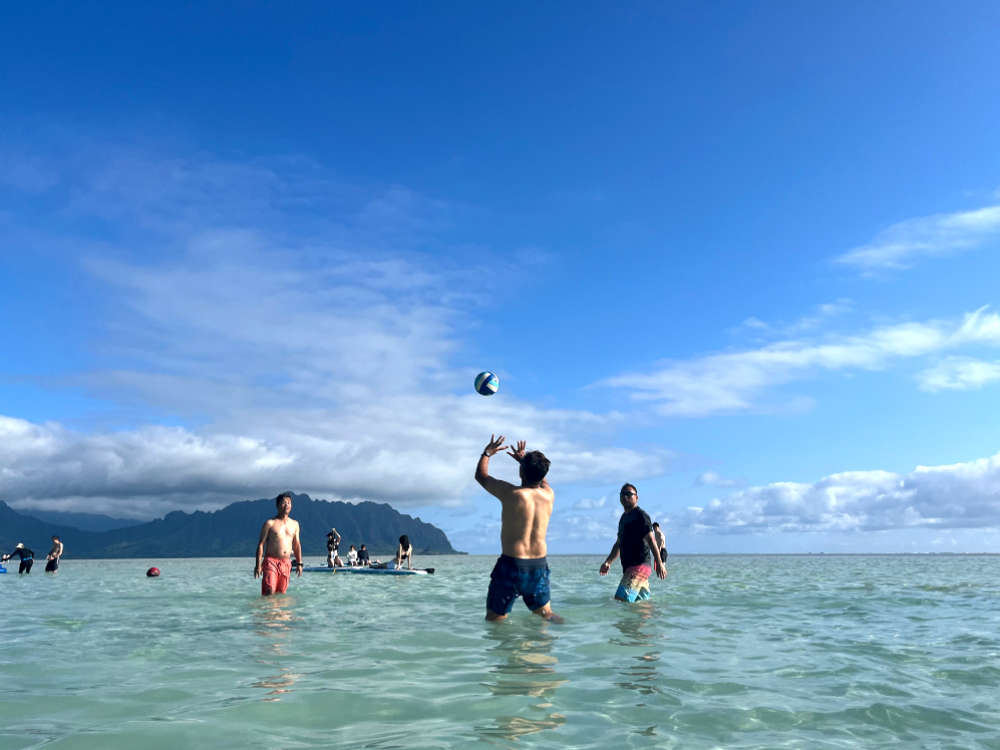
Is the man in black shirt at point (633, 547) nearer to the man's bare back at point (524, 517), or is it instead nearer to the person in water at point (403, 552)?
the man's bare back at point (524, 517)

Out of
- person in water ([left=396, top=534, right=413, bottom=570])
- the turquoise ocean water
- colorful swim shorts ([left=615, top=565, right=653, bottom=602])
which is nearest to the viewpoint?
the turquoise ocean water

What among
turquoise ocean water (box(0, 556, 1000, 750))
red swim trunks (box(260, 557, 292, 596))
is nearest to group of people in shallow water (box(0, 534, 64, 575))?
red swim trunks (box(260, 557, 292, 596))

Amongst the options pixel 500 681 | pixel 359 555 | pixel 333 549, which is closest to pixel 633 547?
pixel 500 681

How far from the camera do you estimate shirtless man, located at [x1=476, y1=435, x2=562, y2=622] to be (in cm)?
909

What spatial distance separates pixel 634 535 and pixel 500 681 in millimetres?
6844

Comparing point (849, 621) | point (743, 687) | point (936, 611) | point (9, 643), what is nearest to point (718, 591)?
point (936, 611)

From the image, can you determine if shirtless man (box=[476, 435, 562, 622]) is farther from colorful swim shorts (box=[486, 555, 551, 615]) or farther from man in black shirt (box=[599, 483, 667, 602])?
→ man in black shirt (box=[599, 483, 667, 602])

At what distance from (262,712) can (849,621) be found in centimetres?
1058

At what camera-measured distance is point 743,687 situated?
636 cm

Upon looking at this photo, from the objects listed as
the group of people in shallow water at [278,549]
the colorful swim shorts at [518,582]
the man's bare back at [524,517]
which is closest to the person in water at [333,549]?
the group of people in shallow water at [278,549]

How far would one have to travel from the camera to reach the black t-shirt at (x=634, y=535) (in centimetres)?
1272

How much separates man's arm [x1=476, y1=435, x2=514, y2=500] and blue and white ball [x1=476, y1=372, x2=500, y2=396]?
20.3 ft

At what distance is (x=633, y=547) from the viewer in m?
13.0

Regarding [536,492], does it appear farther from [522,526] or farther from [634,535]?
[634,535]
